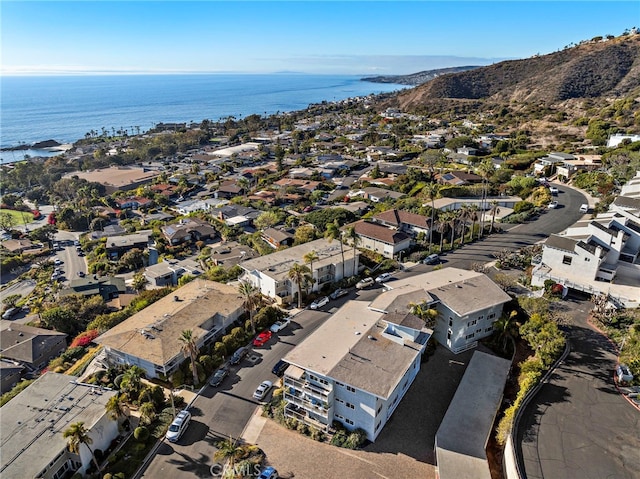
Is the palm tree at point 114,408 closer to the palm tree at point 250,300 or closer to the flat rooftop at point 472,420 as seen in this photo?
the palm tree at point 250,300

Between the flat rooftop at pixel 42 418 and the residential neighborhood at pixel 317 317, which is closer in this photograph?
the flat rooftop at pixel 42 418

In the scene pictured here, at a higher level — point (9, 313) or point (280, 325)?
point (280, 325)

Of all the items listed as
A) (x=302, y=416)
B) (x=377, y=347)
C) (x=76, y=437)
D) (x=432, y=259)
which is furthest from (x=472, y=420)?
(x=432, y=259)

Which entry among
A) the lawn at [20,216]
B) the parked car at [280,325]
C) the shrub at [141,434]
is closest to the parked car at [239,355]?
the parked car at [280,325]

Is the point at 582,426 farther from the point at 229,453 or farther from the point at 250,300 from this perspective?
the point at 250,300

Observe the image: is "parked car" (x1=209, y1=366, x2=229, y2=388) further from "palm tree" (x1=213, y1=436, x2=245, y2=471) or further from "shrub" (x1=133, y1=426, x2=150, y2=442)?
"palm tree" (x1=213, y1=436, x2=245, y2=471)

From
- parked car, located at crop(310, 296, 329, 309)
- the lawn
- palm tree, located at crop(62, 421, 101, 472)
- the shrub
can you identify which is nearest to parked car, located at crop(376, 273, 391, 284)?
parked car, located at crop(310, 296, 329, 309)
